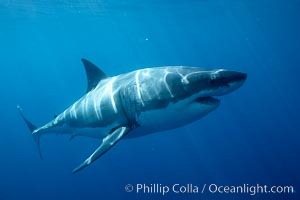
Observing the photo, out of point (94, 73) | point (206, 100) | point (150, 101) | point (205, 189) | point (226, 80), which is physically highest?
point (94, 73)

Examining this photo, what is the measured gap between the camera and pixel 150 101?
6125 millimetres

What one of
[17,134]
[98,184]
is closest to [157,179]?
[98,184]

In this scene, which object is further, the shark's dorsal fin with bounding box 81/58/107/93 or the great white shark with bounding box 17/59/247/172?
the shark's dorsal fin with bounding box 81/58/107/93

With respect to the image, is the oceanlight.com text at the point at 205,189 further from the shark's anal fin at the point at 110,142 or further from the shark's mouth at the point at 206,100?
the shark's mouth at the point at 206,100

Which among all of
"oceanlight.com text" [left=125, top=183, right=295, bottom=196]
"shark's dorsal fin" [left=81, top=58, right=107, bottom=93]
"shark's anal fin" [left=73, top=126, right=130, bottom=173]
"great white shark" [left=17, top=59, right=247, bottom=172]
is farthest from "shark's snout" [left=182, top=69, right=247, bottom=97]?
"oceanlight.com text" [left=125, top=183, right=295, bottom=196]

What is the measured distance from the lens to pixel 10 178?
27.4m

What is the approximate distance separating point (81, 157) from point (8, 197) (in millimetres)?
6741

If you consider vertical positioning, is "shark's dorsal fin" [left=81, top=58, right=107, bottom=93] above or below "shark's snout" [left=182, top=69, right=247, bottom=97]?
above

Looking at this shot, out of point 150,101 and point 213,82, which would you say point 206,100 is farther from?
point 150,101

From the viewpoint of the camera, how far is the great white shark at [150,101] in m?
5.54

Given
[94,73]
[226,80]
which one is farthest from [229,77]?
[94,73]

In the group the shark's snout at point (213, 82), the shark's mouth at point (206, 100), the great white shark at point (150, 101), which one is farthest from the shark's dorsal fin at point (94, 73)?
the shark's mouth at point (206, 100)

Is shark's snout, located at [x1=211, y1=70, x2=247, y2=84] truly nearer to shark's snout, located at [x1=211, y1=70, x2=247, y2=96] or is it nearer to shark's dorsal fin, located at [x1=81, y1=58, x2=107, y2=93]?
shark's snout, located at [x1=211, y1=70, x2=247, y2=96]

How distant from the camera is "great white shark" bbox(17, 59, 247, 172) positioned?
554 centimetres
